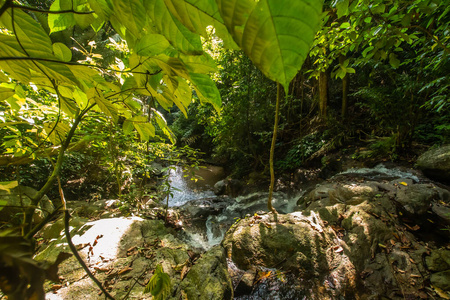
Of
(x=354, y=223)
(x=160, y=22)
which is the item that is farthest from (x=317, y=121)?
(x=160, y=22)

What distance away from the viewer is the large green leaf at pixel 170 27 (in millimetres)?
396

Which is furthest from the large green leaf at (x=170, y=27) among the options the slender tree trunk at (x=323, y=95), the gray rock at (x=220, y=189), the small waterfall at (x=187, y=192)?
the slender tree trunk at (x=323, y=95)

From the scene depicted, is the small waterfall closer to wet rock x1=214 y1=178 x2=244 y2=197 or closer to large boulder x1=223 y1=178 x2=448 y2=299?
wet rock x1=214 y1=178 x2=244 y2=197

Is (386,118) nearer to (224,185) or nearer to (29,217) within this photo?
(224,185)

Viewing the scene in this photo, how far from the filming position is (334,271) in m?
2.02

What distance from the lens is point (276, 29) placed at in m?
0.22

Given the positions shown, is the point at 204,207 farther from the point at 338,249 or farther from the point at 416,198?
the point at 416,198

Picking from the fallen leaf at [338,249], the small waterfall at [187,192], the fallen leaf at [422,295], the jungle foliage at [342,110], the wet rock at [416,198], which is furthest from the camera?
the small waterfall at [187,192]

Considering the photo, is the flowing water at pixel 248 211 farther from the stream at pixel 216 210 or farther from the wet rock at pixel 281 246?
the wet rock at pixel 281 246

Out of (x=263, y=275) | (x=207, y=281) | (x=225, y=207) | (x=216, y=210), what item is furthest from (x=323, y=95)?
(x=207, y=281)

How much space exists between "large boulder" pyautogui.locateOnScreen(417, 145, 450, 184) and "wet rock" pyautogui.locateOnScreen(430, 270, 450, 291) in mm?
2446

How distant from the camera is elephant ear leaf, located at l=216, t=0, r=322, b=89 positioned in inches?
8.3

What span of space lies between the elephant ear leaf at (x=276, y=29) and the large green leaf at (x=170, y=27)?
205 mm

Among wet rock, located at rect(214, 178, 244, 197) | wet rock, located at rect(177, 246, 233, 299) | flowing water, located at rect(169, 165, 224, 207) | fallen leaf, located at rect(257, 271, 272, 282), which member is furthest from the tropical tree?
wet rock, located at rect(214, 178, 244, 197)
